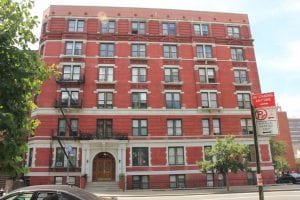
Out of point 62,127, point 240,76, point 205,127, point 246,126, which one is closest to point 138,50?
point 205,127

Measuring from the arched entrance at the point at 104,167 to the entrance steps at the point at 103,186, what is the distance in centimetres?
145

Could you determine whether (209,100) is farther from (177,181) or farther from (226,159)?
(177,181)

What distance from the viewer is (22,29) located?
1013 centimetres

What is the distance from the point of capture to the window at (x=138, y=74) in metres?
36.3

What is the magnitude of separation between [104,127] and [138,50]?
10606 millimetres

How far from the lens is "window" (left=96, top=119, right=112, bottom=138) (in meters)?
33.7

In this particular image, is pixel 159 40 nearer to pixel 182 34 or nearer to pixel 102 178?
pixel 182 34

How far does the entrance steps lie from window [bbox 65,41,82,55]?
15.5m

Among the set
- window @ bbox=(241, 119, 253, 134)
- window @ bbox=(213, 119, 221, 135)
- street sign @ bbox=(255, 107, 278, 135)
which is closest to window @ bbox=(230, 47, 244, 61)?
window @ bbox=(241, 119, 253, 134)

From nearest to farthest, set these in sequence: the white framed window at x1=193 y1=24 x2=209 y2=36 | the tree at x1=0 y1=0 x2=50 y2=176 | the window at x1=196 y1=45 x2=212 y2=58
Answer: the tree at x1=0 y1=0 x2=50 y2=176 → the window at x1=196 y1=45 x2=212 y2=58 → the white framed window at x1=193 y1=24 x2=209 y2=36

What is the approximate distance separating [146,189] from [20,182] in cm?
1266

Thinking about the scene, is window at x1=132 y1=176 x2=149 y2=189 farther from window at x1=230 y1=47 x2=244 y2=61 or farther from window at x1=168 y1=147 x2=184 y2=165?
window at x1=230 y1=47 x2=244 y2=61

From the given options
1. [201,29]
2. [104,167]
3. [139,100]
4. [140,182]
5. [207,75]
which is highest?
[201,29]

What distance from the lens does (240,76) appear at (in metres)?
38.4
